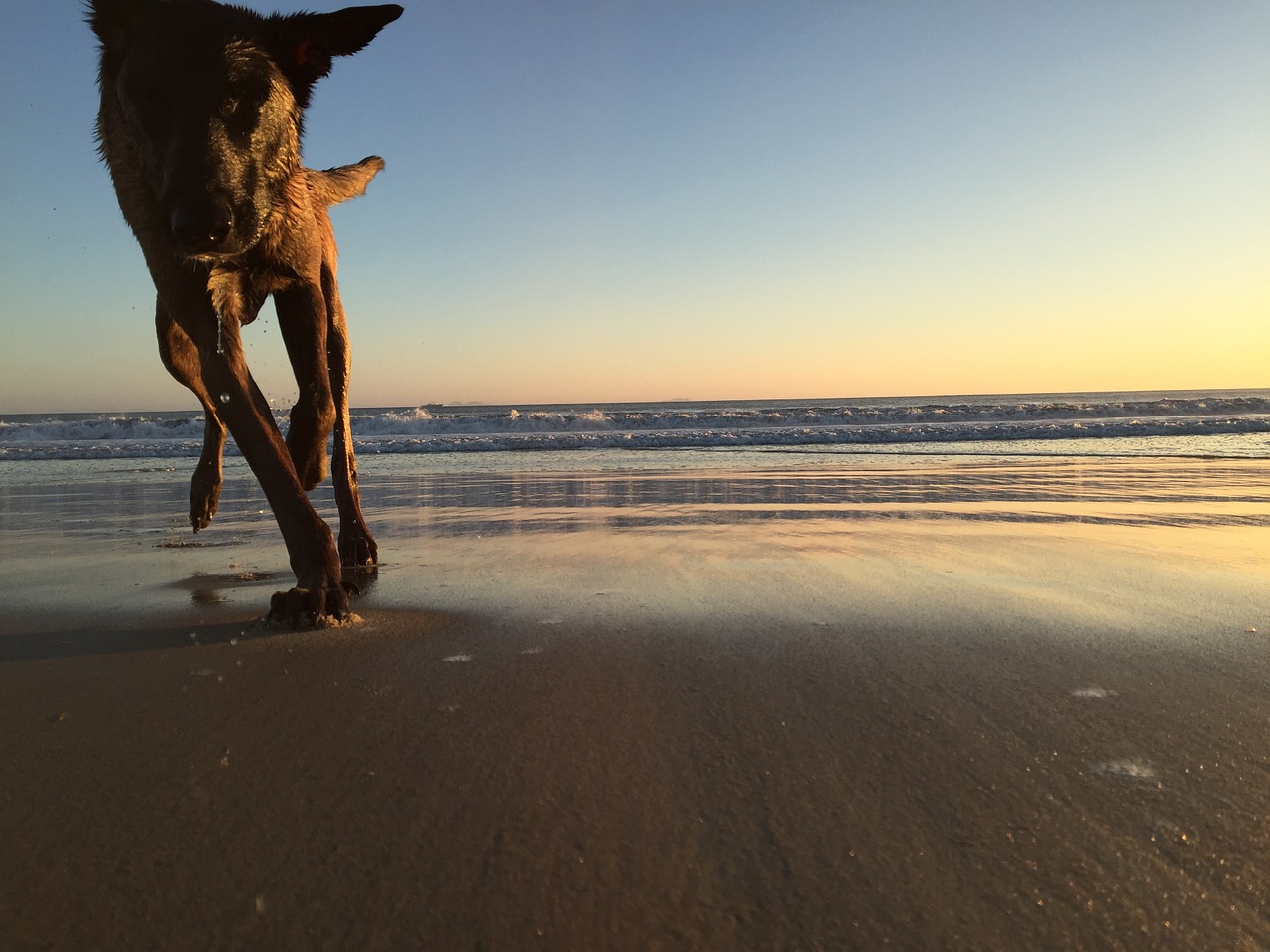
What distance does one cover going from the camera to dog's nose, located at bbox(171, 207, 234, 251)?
2.04 meters

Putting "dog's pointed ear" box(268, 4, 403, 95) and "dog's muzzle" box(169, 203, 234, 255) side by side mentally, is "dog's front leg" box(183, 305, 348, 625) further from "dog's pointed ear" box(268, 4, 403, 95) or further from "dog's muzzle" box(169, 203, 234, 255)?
"dog's pointed ear" box(268, 4, 403, 95)

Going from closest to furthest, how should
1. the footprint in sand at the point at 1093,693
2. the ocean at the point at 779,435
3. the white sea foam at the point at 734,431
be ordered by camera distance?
the footprint in sand at the point at 1093,693 < the ocean at the point at 779,435 < the white sea foam at the point at 734,431

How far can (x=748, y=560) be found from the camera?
3316 mm

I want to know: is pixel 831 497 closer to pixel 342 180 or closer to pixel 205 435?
pixel 342 180

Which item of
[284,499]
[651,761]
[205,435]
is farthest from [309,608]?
[205,435]

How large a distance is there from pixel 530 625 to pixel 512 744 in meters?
0.89

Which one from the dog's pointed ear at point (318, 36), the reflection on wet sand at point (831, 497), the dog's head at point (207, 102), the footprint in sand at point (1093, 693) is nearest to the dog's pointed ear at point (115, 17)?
the dog's head at point (207, 102)

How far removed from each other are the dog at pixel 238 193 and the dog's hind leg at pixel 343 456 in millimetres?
395

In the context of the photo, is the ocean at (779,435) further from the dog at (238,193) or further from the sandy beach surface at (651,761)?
the sandy beach surface at (651,761)

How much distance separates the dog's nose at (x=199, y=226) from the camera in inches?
80.4

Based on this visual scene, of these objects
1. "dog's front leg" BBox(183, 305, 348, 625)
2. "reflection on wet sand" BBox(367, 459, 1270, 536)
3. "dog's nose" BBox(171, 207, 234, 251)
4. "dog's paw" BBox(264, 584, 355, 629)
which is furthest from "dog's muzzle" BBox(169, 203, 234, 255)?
"reflection on wet sand" BBox(367, 459, 1270, 536)

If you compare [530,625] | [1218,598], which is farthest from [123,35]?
[1218,598]

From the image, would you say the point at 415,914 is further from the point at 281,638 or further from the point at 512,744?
the point at 281,638

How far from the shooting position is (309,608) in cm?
223
